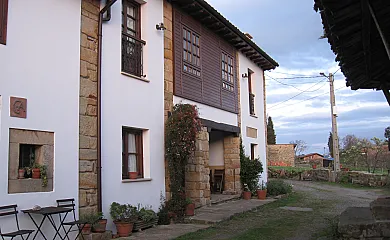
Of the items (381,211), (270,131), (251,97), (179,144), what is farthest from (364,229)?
(270,131)

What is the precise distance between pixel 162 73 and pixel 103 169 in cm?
312

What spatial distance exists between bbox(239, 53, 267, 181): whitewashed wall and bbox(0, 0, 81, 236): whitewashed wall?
28.1ft

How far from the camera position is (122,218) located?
7703 millimetres

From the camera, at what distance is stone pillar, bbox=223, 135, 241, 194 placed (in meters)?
13.9

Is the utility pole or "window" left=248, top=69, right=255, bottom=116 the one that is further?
the utility pole

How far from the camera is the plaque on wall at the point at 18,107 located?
6125 millimetres

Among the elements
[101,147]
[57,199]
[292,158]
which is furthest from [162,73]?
[292,158]

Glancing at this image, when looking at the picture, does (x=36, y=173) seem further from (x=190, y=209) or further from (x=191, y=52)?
(x=191, y=52)

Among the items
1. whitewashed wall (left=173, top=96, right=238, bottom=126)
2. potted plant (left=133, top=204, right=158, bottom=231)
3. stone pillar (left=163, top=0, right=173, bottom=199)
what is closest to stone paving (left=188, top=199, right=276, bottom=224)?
potted plant (left=133, top=204, right=158, bottom=231)

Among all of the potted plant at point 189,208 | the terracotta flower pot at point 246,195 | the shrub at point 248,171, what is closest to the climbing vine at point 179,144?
the potted plant at point 189,208

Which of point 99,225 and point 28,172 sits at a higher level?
point 28,172

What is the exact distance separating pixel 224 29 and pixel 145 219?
22.8ft

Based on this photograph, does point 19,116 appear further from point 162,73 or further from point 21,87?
point 162,73

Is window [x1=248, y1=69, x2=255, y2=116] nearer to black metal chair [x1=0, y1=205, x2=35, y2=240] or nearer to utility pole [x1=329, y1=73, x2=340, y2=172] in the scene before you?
utility pole [x1=329, y1=73, x2=340, y2=172]
